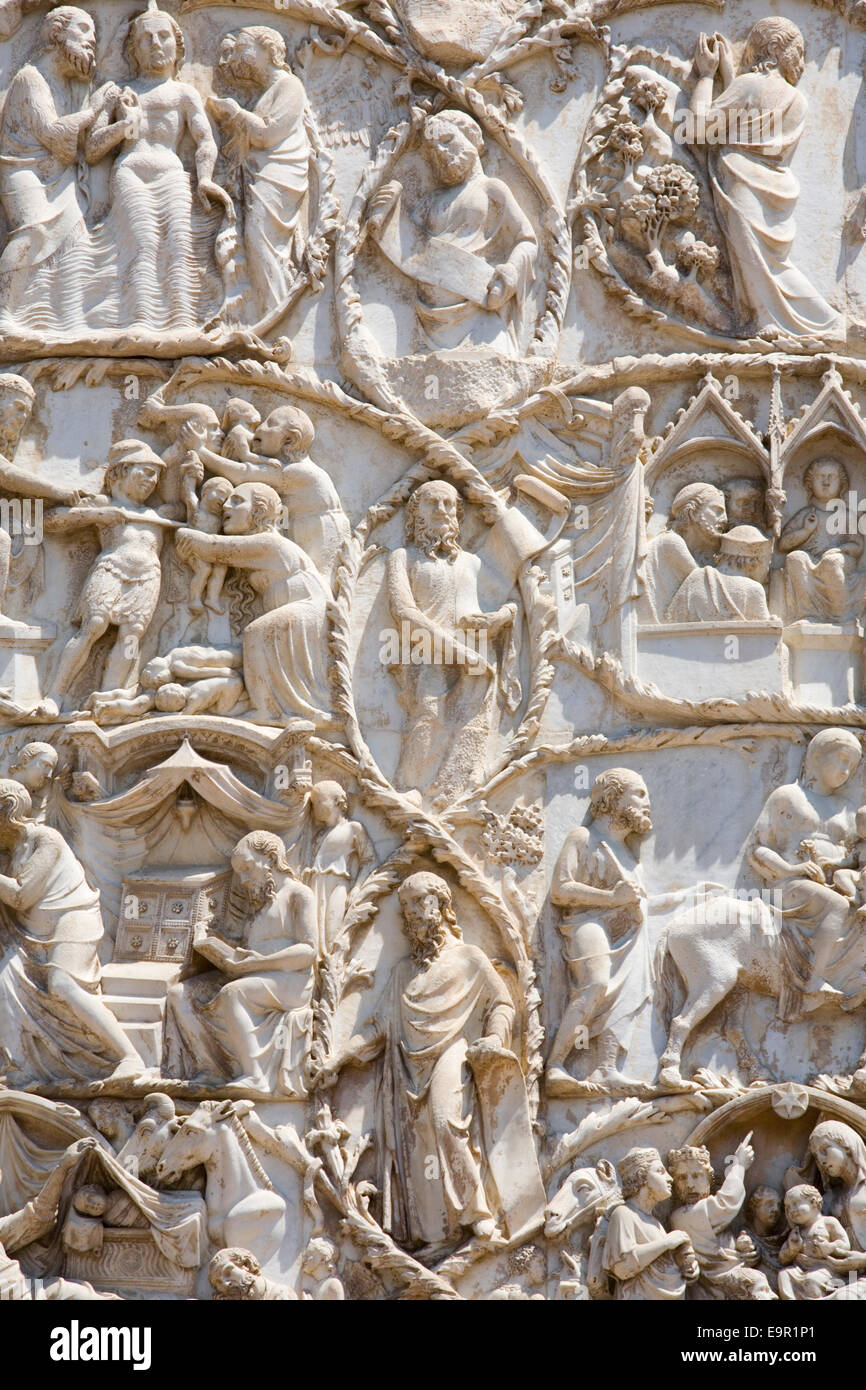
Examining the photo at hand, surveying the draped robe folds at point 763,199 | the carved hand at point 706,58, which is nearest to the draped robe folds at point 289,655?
the draped robe folds at point 763,199

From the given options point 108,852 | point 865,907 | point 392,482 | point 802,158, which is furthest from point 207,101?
point 865,907

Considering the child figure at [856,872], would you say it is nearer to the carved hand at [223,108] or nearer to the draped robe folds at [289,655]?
the draped robe folds at [289,655]

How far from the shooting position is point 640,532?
567 inches

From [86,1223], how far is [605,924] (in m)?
3.08

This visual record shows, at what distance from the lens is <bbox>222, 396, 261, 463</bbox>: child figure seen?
1438 centimetres

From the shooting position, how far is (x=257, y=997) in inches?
536

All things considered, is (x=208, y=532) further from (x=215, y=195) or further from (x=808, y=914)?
(x=808, y=914)

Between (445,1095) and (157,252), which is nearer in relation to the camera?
(445,1095)

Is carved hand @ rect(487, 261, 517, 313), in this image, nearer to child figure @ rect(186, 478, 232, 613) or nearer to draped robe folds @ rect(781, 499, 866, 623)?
child figure @ rect(186, 478, 232, 613)

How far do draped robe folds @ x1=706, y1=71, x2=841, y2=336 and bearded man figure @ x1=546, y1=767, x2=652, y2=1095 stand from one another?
2797 millimetres

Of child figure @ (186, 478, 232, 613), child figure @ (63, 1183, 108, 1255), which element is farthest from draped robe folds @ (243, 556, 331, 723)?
child figure @ (63, 1183, 108, 1255)

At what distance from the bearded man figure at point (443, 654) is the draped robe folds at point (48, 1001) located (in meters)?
1.93

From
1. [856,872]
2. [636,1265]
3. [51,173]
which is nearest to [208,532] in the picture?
[51,173]

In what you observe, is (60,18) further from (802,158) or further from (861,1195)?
(861,1195)
